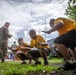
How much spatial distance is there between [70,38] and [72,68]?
2.28 feet

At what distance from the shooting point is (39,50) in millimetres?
9570

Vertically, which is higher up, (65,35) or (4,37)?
(4,37)

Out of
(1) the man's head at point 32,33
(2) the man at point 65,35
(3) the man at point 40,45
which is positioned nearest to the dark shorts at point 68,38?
(2) the man at point 65,35

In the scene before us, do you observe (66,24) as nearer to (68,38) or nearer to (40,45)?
(68,38)

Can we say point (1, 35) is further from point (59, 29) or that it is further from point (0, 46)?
point (59, 29)

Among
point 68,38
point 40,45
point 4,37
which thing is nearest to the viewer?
point 68,38

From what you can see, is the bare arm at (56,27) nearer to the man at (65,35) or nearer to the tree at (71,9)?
the man at (65,35)

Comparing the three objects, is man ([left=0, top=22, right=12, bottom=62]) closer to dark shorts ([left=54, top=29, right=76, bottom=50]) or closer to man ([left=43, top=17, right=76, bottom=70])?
man ([left=43, top=17, right=76, bottom=70])

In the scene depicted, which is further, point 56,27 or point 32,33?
point 32,33

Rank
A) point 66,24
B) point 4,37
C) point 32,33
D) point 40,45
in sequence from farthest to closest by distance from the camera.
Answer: point 4,37, point 40,45, point 32,33, point 66,24

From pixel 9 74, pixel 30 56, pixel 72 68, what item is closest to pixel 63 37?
pixel 72 68

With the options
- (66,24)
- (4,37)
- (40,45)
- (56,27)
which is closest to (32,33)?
(40,45)

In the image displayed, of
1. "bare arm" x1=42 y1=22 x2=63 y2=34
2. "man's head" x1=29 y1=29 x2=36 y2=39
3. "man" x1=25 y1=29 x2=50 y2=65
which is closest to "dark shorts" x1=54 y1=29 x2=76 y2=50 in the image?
"bare arm" x1=42 y1=22 x2=63 y2=34

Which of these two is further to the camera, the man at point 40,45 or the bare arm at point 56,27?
the man at point 40,45
